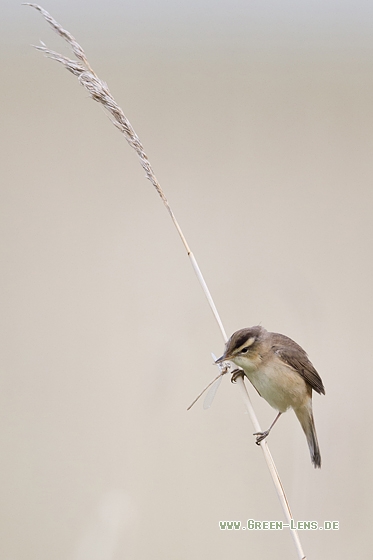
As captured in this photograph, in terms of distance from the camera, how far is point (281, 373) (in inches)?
58.5

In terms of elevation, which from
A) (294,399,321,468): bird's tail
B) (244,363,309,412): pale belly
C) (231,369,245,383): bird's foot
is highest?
(231,369,245,383): bird's foot

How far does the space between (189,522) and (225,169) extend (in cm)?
188

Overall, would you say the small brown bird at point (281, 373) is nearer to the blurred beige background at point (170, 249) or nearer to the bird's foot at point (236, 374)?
the bird's foot at point (236, 374)

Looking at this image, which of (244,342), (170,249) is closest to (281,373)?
(244,342)

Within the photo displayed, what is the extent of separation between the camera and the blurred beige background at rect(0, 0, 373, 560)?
2785mm

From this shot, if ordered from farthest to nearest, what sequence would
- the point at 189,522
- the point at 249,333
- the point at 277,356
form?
the point at 189,522 → the point at 277,356 → the point at 249,333

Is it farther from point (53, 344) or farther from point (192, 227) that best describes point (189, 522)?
point (192, 227)

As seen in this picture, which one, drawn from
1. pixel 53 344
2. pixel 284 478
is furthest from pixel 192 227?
pixel 284 478

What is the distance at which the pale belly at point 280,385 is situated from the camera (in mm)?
1474

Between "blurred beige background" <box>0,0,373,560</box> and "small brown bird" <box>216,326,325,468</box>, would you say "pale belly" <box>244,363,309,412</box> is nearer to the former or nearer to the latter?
"small brown bird" <box>216,326,325,468</box>

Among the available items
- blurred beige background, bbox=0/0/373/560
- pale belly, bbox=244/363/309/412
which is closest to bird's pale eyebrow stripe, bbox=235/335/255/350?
pale belly, bbox=244/363/309/412

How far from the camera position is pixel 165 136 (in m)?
3.42

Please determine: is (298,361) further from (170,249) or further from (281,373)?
(170,249)

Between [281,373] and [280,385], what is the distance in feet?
0.10
